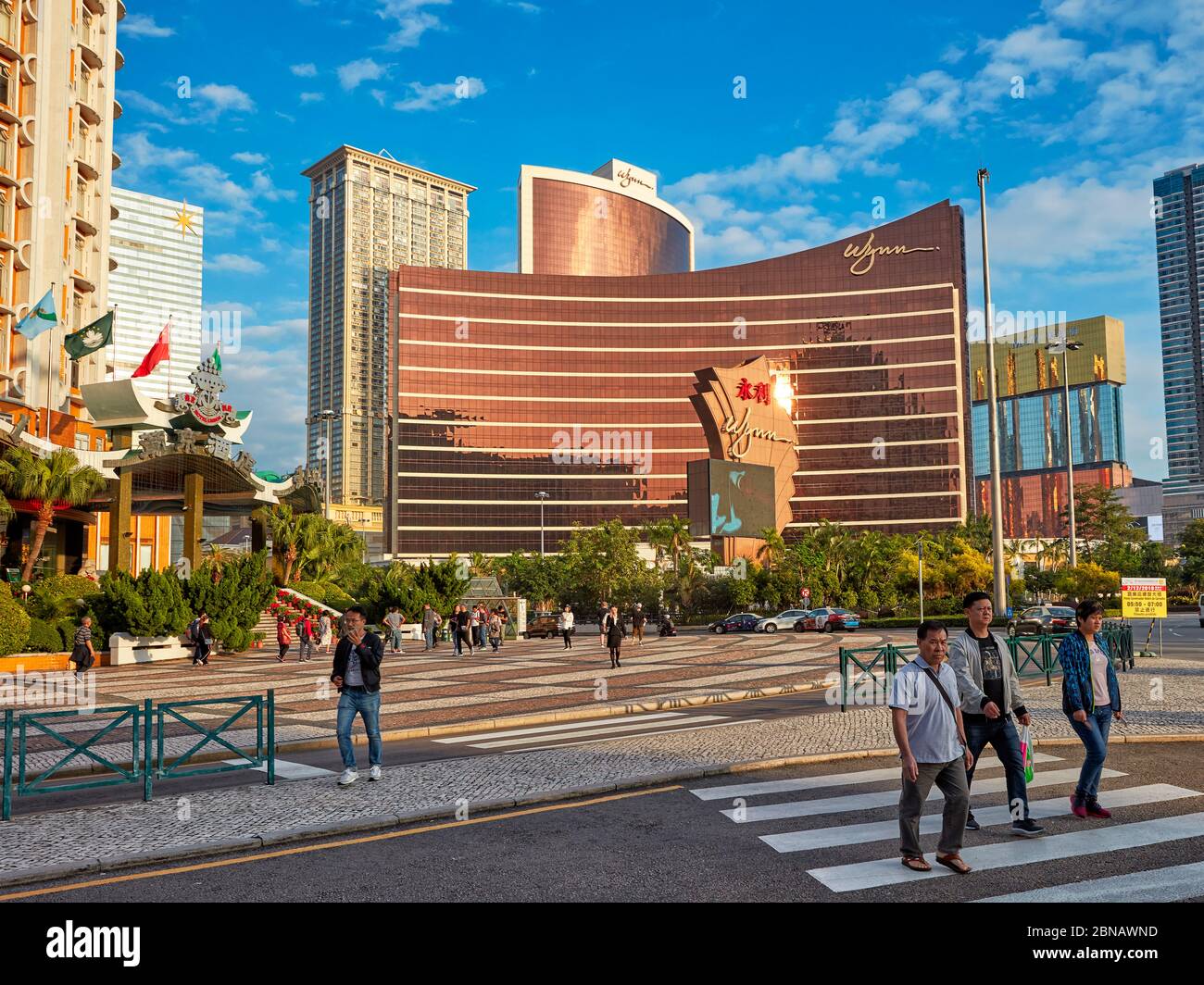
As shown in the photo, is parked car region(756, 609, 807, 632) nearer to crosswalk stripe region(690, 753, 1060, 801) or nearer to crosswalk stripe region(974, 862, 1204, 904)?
crosswalk stripe region(690, 753, 1060, 801)

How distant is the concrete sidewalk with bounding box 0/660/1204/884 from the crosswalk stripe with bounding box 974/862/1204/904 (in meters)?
4.59

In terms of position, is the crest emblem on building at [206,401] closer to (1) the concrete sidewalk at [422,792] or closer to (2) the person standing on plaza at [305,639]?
(2) the person standing on plaza at [305,639]

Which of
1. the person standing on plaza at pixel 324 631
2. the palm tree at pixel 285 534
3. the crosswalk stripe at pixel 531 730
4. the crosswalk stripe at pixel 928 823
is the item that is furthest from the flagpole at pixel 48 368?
the crosswalk stripe at pixel 928 823

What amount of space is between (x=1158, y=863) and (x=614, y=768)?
5625mm

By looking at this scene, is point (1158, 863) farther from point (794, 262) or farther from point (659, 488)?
point (794, 262)

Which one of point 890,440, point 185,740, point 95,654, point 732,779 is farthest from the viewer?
point 890,440

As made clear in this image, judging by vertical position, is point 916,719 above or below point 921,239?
below

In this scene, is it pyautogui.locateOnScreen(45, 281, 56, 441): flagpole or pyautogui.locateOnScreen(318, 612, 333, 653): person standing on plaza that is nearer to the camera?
Answer: pyautogui.locateOnScreen(318, 612, 333, 653): person standing on plaza

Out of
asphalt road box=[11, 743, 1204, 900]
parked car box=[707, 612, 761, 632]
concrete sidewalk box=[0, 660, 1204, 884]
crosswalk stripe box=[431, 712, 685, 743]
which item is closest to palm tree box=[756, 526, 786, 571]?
parked car box=[707, 612, 761, 632]

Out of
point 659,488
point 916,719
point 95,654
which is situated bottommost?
point 95,654

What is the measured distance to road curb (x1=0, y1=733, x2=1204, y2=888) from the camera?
24.1ft

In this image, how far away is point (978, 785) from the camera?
9.55m

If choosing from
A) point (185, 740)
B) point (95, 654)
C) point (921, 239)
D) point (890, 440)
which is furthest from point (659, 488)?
point (185, 740)
